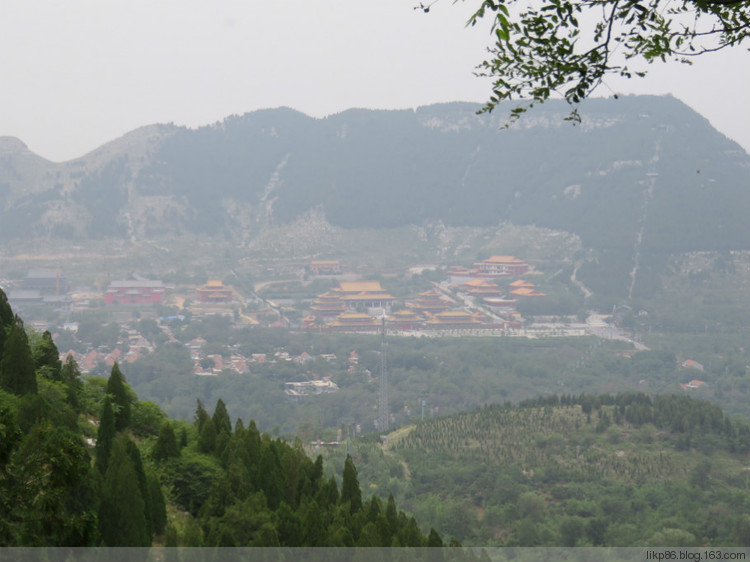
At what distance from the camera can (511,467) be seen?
20891 millimetres

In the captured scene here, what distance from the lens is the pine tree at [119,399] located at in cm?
906

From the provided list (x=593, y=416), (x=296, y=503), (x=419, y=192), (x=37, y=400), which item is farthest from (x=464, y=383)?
(x=419, y=192)

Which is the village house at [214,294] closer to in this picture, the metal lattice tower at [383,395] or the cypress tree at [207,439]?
the metal lattice tower at [383,395]

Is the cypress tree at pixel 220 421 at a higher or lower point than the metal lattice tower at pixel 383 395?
higher

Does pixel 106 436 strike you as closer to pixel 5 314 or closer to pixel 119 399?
pixel 119 399

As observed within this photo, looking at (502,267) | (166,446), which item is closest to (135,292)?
(502,267)

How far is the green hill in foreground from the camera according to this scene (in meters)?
16.9

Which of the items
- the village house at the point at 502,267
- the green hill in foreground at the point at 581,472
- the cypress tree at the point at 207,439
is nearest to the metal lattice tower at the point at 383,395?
the green hill in foreground at the point at 581,472

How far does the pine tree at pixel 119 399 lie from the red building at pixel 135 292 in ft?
177

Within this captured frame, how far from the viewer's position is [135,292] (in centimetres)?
6203

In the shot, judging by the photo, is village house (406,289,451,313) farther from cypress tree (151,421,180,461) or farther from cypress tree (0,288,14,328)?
cypress tree (151,421,180,461)

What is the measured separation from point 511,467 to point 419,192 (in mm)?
72725

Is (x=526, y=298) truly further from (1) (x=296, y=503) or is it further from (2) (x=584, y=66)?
(2) (x=584, y=66)

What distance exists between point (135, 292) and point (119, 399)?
54.9m
